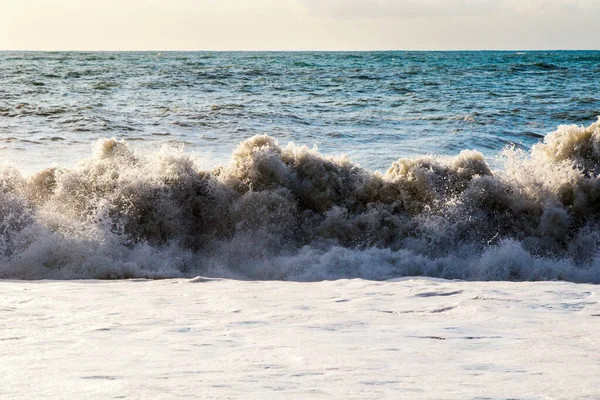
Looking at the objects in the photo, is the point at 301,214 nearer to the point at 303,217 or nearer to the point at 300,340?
the point at 303,217

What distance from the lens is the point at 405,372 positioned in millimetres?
3652

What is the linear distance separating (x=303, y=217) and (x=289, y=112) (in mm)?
10590

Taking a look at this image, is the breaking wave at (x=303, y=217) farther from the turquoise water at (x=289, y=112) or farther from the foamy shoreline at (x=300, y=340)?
the turquoise water at (x=289, y=112)

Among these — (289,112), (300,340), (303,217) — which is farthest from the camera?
(289,112)

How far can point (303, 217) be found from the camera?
8.16 meters

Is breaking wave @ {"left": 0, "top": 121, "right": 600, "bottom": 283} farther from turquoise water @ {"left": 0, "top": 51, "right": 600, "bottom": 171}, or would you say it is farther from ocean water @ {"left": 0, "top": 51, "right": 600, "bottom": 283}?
turquoise water @ {"left": 0, "top": 51, "right": 600, "bottom": 171}

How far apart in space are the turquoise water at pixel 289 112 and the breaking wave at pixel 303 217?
10.3ft

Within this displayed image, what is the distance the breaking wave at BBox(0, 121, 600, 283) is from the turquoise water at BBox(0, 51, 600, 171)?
3.14 metres

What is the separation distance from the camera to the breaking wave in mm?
6949

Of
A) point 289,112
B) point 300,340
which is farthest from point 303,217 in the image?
point 289,112

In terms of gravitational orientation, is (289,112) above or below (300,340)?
above

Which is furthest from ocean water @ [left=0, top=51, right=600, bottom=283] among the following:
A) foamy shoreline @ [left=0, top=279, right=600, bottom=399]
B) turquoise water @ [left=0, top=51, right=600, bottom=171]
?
turquoise water @ [left=0, top=51, right=600, bottom=171]

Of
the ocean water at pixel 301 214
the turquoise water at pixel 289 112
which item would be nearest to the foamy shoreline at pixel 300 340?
the ocean water at pixel 301 214

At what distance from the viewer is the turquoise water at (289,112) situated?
13.9 m
